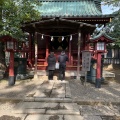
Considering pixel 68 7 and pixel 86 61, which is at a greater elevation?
pixel 68 7

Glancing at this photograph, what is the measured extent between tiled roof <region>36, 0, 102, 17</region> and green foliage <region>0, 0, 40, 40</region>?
5500mm

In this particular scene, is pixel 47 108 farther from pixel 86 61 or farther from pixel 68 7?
pixel 68 7

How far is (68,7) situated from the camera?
1681 centimetres

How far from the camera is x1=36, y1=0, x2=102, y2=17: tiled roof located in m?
15.7

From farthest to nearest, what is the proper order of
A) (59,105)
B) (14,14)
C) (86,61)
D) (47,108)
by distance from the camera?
(86,61), (14,14), (59,105), (47,108)

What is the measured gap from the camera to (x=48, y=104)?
307 inches

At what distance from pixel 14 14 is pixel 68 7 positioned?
321 inches

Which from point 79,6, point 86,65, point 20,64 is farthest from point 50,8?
point 86,65

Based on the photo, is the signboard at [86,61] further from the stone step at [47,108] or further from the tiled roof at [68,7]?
the tiled roof at [68,7]

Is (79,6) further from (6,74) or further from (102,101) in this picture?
(102,101)

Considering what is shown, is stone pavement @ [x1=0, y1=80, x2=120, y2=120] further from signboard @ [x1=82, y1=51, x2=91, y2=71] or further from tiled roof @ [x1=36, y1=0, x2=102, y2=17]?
tiled roof @ [x1=36, y1=0, x2=102, y2=17]

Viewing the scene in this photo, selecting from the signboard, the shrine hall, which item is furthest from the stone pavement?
the shrine hall

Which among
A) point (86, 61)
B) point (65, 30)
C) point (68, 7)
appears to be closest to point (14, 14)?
point (86, 61)

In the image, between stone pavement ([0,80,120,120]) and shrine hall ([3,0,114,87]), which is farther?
shrine hall ([3,0,114,87])
